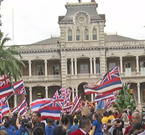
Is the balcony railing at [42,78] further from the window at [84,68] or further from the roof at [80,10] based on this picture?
the roof at [80,10]

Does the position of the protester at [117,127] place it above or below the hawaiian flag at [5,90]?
below

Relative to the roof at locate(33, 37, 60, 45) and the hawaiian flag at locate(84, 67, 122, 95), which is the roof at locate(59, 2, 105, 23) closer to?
the roof at locate(33, 37, 60, 45)

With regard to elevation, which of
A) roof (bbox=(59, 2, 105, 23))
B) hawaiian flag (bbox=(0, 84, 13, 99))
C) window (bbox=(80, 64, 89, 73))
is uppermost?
roof (bbox=(59, 2, 105, 23))

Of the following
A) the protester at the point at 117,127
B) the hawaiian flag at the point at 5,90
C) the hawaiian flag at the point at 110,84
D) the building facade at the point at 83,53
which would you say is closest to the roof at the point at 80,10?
the building facade at the point at 83,53

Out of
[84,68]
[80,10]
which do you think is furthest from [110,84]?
[84,68]

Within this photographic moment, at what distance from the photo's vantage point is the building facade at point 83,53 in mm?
54844

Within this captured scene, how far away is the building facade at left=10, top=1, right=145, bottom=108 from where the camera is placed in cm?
5484

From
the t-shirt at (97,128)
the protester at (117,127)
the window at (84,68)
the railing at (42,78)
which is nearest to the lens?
the protester at (117,127)

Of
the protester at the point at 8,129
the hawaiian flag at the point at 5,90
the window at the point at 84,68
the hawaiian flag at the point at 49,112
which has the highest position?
the window at the point at 84,68

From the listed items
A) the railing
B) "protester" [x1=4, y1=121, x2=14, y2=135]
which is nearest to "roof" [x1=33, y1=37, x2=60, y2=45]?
the railing

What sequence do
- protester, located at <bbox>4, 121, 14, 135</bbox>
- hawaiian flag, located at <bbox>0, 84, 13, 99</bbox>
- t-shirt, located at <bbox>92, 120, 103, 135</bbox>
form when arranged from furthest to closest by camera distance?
1. hawaiian flag, located at <bbox>0, 84, 13, 99</bbox>
2. t-shirt, located at <bbox>92, 120, 103, 135</bbox>
3. protester, located at <bbox>4, 121, 14, 135</bbox>

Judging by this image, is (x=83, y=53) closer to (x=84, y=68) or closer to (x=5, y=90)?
(x=84, y=68)

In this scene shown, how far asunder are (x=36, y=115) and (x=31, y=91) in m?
45.7

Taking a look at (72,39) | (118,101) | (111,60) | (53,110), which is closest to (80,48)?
(72,39)
